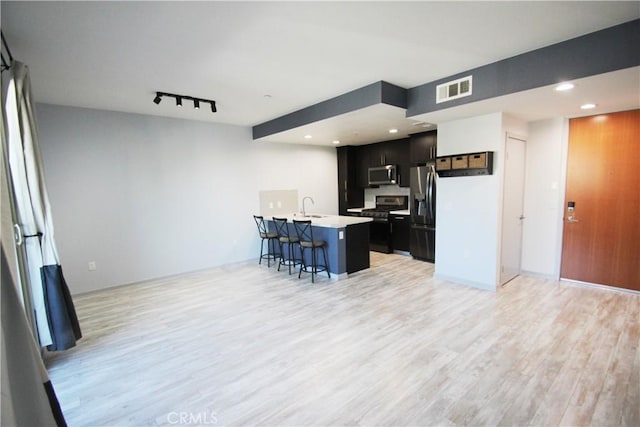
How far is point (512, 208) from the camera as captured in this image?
4254 millimetres

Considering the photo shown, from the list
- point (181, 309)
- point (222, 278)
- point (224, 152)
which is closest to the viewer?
point (181, 309)

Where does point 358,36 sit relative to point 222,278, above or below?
above

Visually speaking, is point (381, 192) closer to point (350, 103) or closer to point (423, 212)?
point (423, 212)

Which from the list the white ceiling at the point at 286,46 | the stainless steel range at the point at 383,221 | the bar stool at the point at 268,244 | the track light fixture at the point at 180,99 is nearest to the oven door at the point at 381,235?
the stainless steel range at the point at 383,221

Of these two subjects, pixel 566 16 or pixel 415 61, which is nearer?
pixel 566 16

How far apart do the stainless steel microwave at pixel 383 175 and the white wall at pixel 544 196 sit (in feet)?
8.26

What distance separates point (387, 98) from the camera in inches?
141

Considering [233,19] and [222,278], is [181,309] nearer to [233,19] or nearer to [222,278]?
[222,278]

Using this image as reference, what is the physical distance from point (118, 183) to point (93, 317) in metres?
1.99

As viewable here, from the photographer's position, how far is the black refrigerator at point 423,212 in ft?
17.6

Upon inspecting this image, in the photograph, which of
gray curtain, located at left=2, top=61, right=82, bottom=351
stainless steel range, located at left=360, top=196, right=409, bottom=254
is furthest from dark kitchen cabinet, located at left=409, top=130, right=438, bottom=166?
gray curtain, located at left=2, top=61, right=82, bottom=351

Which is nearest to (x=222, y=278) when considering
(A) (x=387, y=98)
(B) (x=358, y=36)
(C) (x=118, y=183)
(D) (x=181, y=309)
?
(D) (x=181, y=309)

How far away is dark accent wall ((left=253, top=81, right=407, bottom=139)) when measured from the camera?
140 inches

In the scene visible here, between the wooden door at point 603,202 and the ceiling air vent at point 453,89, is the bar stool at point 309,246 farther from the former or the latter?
the wooden door at point 603,202
